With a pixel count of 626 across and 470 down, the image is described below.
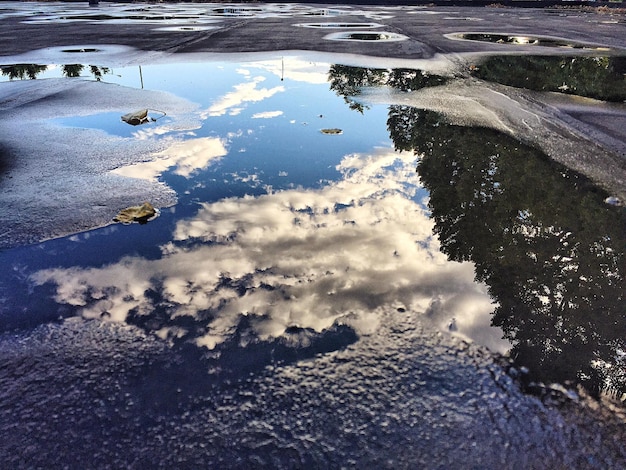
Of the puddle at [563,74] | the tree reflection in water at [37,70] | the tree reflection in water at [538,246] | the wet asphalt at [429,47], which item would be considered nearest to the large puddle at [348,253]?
the tree reflection in water at [538,246]

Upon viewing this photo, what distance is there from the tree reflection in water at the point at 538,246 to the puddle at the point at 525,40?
1170cm

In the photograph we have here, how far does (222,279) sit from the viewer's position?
3.16 metres

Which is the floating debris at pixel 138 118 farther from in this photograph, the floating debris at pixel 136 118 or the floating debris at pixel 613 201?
the floating debris at pixel 613 201

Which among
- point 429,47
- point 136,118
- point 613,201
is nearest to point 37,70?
point 136,118

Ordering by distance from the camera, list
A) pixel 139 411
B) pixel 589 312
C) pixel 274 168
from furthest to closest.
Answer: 1. pixel 274 168
2. pixel 589 312
3. pixel 139 411

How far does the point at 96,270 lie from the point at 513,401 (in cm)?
290

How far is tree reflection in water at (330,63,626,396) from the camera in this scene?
2523 mm

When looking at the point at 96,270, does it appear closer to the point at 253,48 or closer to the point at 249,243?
the point at 249,243

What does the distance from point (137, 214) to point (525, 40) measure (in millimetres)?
16953

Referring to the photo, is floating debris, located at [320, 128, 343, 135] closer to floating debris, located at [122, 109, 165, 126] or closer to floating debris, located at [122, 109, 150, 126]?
floating debris, located at [122, 109, 165, 126]

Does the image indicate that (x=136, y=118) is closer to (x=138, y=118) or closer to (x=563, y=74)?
(x=138, y=118)

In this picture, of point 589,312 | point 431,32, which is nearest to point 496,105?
point 589,312

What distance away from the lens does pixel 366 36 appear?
→ 17.1m

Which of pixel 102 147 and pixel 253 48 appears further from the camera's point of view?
pixel 253 48
